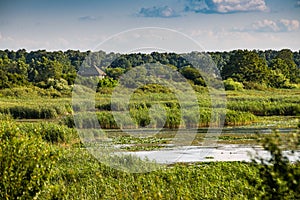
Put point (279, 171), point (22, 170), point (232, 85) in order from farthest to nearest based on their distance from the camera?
Answer: point (232, 85) < point (22, 170) < point (279, 171)

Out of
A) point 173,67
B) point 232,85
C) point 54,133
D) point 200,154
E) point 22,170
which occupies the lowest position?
point 232,85

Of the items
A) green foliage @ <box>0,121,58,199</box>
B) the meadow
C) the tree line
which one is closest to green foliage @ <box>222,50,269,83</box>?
the tree line

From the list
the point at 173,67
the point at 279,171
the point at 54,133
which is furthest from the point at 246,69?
the point at 279,171

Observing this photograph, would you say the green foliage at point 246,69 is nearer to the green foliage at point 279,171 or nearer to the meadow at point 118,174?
the meadow at point 118,174

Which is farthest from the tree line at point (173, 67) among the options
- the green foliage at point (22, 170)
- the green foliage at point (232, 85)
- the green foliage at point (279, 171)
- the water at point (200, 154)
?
the green foliage at point (279, 171)

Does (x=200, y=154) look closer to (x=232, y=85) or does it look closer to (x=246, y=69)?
(x=232, y=85)

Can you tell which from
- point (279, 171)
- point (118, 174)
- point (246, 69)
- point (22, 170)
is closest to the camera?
point (279, 171)

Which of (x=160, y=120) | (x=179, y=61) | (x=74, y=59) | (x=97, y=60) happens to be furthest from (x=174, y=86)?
(x=74, y=59)

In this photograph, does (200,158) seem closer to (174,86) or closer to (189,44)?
(189,44)

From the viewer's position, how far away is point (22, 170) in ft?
26.9

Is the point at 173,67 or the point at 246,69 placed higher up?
the point at 173,67

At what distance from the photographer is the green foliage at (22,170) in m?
8.06

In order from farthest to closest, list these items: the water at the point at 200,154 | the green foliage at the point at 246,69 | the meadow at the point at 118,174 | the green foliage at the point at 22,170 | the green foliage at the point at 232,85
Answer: the green foliage at the point at 246,69, the green foliage at the point at 232,85, the water at the point at 200,154, the green foliage at the point at 22,170, the meadow at the point at 118,174

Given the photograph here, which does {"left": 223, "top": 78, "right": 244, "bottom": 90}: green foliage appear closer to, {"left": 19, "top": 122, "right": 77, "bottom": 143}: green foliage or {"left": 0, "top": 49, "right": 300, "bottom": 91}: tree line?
{"left": 0, "top": 49, "right": 300, "bottom": 91}: tree line
